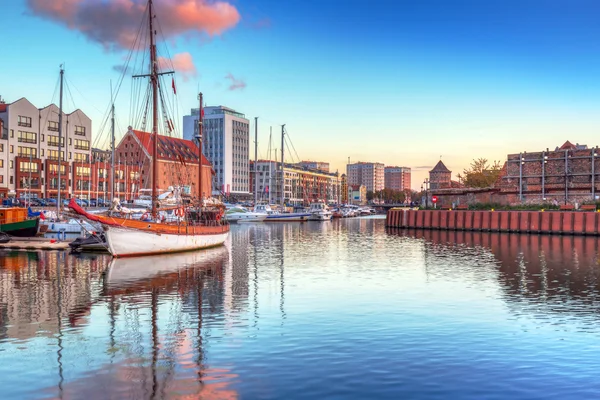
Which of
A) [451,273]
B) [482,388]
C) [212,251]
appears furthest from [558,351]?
[212,251]

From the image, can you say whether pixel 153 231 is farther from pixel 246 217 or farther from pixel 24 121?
pixel 24 121

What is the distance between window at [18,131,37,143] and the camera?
112294 millimetres

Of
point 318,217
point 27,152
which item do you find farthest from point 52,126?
point 318,217

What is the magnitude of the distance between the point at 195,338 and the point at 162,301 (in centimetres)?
727

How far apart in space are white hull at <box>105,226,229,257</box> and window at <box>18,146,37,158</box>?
78844 millimetres

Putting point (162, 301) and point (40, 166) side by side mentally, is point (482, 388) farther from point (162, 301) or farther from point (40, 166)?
point (40, 166)

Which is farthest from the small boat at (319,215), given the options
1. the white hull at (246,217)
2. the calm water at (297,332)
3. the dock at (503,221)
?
the calm water at (297,332)

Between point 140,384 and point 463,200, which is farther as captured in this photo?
point 463,200

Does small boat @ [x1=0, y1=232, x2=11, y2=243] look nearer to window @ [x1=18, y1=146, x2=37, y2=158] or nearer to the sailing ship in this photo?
the sailing ship

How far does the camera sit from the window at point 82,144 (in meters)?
125

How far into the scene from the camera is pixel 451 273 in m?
36.2

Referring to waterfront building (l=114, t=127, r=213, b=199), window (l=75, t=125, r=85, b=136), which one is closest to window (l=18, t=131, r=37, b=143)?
window (l=75, t=125, r=85, b=136)

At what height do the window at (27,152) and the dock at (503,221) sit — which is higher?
the window at (27,152)

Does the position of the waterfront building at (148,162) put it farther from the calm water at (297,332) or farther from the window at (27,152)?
the calm water at (297,332)
